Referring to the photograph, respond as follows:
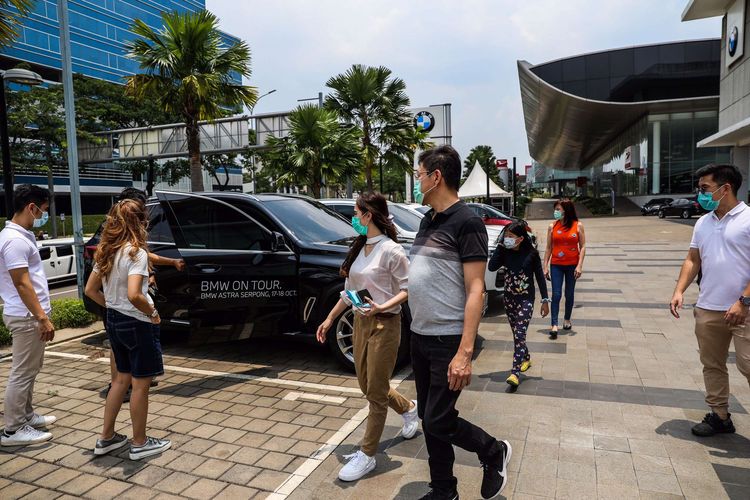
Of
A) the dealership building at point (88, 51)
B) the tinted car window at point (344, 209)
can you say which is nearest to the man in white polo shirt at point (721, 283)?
the tinted car window at point (344, 209)

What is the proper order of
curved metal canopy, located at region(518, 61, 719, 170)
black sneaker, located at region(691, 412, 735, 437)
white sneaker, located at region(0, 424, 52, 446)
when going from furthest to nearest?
curved metal canopy, located at region(518, 61, 719, 170)
white sneaker, located at region(0, 424, 52, 446)
black sneaker, located at region(691, 412, 735, 437)

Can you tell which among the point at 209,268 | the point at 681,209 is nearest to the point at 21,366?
the point at 209,268

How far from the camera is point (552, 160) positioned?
320 feet

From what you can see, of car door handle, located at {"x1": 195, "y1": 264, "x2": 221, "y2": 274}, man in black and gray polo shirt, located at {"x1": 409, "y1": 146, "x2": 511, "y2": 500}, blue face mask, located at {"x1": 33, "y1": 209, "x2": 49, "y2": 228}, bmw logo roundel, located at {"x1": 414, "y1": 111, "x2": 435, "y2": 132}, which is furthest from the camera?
bmw logo roundel, located at {"x1": 414, "y1": 111, "x2": 435, "y2": 132}

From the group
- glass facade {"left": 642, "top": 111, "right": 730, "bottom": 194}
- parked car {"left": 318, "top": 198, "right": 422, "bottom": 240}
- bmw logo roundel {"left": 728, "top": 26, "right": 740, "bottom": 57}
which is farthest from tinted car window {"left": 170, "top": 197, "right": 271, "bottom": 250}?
glass facade {"left": 642, "top": 111, "right": 730, "bottom": 194}

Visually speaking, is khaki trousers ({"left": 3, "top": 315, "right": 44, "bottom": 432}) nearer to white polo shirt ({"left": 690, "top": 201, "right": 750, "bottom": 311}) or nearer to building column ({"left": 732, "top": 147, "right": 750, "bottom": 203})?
white polo shirt ({"left": 690, "top": 201, "right": 750, "bottom": 311})

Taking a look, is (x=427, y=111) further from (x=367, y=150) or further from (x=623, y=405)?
(x=623, y=405)

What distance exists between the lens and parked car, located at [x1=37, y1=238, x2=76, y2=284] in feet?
41.4

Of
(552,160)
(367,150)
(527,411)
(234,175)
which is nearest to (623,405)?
(527,411)

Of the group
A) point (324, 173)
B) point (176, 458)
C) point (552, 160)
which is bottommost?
point (176, 458)

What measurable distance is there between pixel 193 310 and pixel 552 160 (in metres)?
99.9

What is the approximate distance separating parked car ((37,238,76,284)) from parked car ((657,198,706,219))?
1324 inches

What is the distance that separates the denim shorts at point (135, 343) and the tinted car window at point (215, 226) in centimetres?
212

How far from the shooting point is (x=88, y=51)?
44.2 meters
